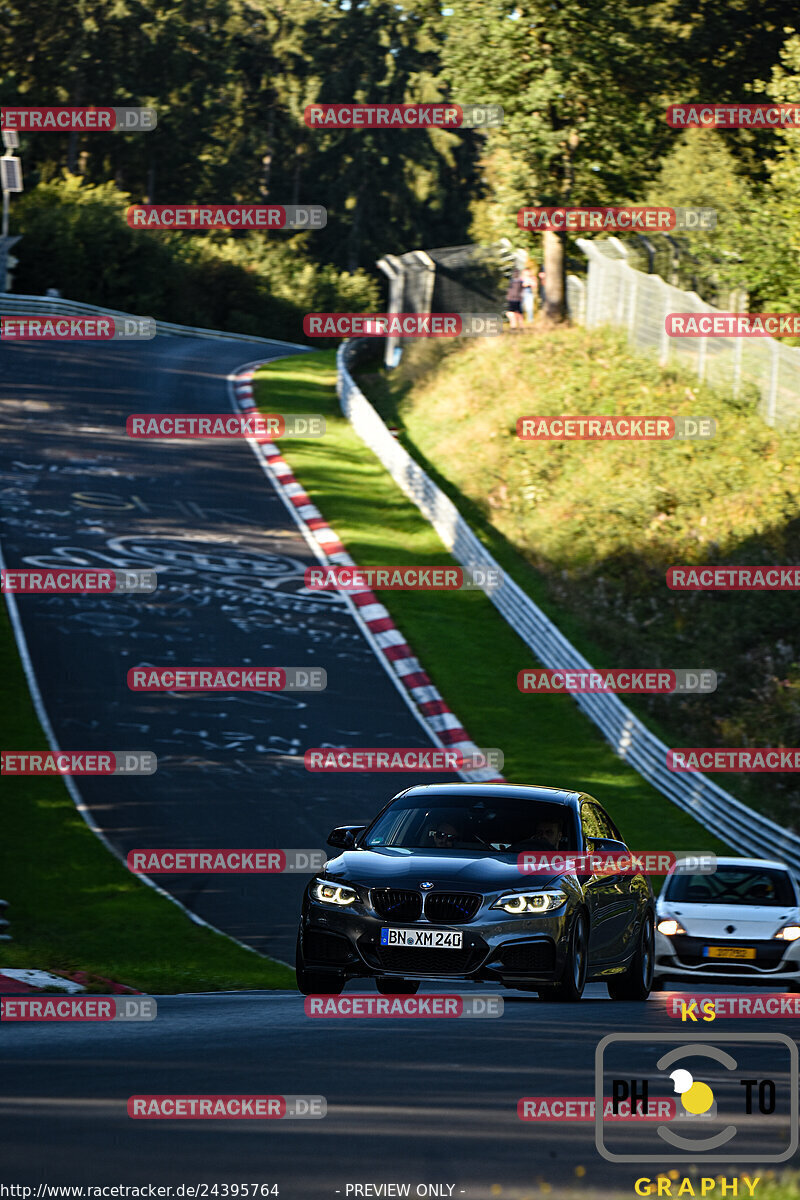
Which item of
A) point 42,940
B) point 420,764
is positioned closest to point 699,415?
point 420,764

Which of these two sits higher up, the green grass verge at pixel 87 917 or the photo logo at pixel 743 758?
the green grass verge at pixel 87 917

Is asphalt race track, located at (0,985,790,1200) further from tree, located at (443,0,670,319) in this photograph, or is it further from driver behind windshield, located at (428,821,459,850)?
tree, located at (443,0,670,319)

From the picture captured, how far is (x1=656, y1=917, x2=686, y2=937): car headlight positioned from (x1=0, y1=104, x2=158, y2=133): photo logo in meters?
68.4

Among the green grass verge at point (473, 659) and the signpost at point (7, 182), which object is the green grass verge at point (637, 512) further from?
the signpost at point (7, 182)

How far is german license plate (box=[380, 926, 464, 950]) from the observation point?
9.45 metres

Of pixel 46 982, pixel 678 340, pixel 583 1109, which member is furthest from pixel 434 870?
pixel 678 340

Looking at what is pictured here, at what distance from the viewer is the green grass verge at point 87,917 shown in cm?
1352

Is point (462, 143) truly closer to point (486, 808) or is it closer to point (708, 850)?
point (708, 850)

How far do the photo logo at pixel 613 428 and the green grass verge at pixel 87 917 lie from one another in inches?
711

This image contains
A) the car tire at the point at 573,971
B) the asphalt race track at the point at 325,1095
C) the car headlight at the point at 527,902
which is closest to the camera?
the asphalt race track at the point at 325,1095

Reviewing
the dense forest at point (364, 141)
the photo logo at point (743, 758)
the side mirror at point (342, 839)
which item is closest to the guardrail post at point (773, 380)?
the dense forest at point (364, 141)

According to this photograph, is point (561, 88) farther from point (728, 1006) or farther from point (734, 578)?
point (728, 1006)

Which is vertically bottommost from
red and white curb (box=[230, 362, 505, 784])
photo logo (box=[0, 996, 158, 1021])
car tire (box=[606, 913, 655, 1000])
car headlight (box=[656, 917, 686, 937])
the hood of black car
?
red and white curb (box=[230, 362, 505, 784])

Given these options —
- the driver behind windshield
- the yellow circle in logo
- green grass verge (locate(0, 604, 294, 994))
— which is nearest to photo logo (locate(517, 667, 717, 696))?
green grass verge (locate(0, 604, 294, 994))
